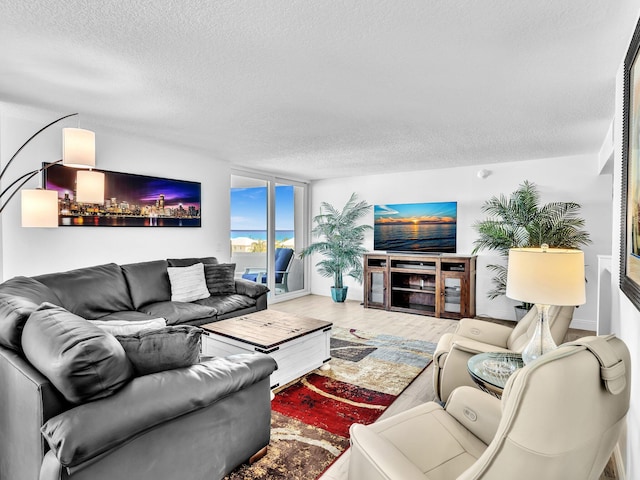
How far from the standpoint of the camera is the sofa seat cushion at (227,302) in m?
4.05

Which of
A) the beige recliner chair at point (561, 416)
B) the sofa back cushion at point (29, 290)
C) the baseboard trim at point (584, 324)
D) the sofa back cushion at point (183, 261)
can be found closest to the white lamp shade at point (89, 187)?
the sofa back cushion at point (29, 290)

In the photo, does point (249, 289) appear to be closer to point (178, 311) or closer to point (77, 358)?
point (178, 311)

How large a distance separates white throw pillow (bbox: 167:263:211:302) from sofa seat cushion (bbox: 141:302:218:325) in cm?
19

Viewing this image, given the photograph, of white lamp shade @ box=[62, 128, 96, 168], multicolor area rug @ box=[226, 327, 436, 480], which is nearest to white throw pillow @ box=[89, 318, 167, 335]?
multicolor area rug @ box=[226, 327, 436, 480]

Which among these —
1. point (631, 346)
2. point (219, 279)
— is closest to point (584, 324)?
point (631, 346)

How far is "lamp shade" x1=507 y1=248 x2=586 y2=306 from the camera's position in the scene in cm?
176

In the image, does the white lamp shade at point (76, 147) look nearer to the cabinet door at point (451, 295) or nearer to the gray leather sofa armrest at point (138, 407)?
the gray leather sofa armrest at point (138, 407)

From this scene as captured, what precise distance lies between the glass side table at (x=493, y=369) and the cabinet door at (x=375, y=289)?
12.3ft

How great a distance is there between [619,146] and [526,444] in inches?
85.7

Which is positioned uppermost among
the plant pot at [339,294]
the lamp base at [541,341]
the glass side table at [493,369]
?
the lamp base at [541,341]

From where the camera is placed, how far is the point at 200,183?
519 cm

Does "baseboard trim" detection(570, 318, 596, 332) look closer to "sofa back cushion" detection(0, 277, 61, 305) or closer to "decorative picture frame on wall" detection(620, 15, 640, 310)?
"decorative picture frame on wall" detection(620, 15, 640, 310)

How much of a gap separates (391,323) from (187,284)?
2789mm

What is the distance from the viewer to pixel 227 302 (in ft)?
13.8
